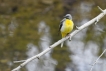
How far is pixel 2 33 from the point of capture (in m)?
10.0

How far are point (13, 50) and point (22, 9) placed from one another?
14.9ft

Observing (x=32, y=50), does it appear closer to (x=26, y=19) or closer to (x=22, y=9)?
(x=26, y=19)

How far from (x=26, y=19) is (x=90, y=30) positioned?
8.41 feet

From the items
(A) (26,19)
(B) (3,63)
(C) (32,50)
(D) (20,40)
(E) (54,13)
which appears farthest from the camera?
(E) (54,13)

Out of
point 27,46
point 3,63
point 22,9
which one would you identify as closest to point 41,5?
point 22,9

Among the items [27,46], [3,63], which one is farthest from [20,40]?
[3,63]

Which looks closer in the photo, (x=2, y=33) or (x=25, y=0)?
(x=2, y=33)

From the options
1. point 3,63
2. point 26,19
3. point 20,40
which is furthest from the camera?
point 26,19

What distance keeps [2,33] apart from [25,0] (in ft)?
14.5

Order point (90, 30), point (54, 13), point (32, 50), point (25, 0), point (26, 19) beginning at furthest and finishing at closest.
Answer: point (25, 0) → point (54, 13) → point (26, 19) → point (90, 30) → point (32, 50)

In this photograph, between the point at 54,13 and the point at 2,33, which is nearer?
the point at 2,33

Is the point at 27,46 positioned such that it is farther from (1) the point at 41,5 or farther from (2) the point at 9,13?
(1) the point at 41,5

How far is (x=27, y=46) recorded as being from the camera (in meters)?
9.25

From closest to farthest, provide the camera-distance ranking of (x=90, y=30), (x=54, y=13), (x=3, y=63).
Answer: (x=3, y=63) < (x=90, y=30) < (x=54, y=13)
